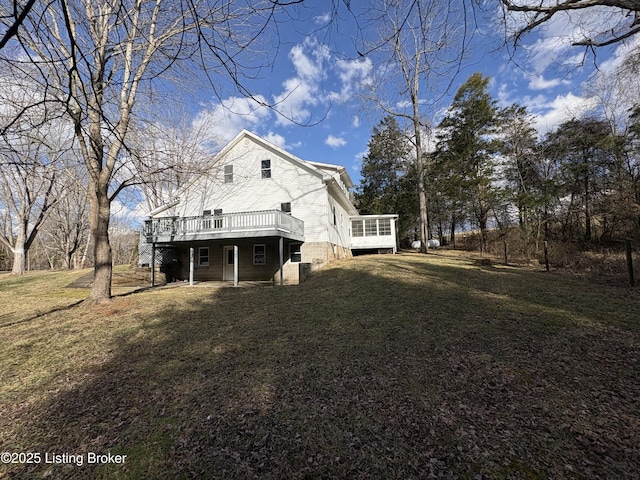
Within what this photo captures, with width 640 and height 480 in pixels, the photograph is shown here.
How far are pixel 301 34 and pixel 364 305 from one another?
608 centimetres

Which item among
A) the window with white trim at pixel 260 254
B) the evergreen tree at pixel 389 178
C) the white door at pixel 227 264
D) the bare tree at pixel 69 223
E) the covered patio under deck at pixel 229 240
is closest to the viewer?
the covered patio under deck at pixel 229 240

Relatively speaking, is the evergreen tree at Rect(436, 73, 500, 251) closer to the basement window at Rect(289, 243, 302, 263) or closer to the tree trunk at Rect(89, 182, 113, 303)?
the basement window at Rect(289, 243, 302, 263)

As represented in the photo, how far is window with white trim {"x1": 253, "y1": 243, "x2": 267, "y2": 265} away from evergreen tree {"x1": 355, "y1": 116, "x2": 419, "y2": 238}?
15.9 metres

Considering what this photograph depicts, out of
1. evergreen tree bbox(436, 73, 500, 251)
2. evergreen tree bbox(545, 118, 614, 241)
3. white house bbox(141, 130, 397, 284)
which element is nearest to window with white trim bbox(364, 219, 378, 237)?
white house bbox(141, 130, 397, 284)

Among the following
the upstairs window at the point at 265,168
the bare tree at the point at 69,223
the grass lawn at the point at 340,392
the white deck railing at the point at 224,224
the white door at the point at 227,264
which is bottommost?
the grass lawn at the point at 340,392

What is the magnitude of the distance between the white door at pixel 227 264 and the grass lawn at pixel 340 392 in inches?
346

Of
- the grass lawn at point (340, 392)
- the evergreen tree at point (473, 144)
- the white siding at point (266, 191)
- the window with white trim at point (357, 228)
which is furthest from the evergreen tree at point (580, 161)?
the white siding at point (266, 191)

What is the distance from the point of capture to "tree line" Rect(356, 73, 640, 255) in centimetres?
1647

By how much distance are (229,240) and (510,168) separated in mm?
22160

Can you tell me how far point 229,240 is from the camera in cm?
1415

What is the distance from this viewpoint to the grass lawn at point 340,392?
249cm

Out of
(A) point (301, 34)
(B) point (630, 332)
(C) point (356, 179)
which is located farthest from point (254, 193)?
(C) point (356, 179)

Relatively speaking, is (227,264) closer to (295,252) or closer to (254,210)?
(254,210)

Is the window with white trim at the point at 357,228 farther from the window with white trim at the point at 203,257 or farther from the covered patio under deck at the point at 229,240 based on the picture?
the window with white trim at the point at 203,257
